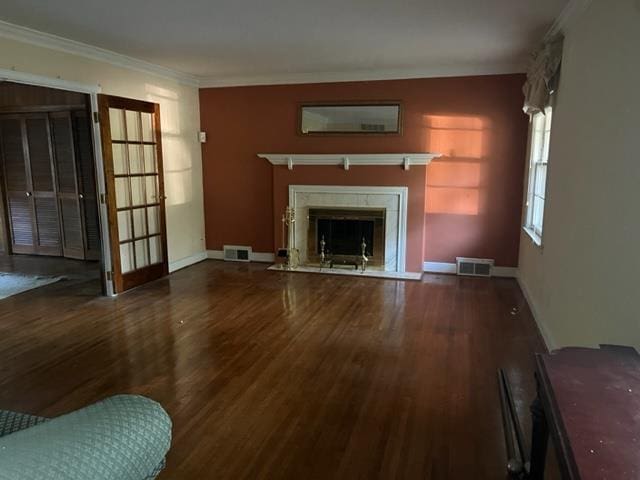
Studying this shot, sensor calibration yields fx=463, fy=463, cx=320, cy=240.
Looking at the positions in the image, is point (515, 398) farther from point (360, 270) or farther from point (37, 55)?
point (37, 55)

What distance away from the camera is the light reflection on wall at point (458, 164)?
17.6 ft

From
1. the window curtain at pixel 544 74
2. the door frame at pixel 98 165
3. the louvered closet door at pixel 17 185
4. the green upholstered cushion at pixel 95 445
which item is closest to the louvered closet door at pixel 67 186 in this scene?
the louvered closet door at pixel 17 185

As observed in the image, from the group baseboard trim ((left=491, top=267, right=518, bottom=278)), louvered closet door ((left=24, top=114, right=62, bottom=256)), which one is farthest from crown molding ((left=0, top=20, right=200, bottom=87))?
baseboard trim ((left=491, top=267, right=518, bottom=278))

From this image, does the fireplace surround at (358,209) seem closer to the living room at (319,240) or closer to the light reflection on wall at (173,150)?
the living room at (319,240)

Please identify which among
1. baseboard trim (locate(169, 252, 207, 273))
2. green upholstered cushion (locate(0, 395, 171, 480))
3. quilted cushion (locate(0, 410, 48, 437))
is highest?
green upholstered cushion (locate(0, 395, 171, 480))

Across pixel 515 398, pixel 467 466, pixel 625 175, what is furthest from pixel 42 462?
pixel 515 398

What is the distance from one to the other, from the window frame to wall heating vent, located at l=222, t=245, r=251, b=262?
3513 millimetres

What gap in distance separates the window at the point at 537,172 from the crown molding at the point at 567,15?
708 mm

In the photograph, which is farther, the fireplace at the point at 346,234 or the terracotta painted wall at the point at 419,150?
the fireplace at the point at 346,234

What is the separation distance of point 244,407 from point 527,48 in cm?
407

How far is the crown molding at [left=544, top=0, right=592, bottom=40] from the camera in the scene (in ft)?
9.72

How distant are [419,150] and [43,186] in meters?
5.08

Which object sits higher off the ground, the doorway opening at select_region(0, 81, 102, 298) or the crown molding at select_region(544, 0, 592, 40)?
the crown molding at select_region(544, 0, 592, 40)

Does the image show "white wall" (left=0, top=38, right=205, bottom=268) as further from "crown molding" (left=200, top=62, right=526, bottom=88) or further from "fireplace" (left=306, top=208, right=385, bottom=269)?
"fireplace" (left=306, top=208, right=385, bottom=269)
